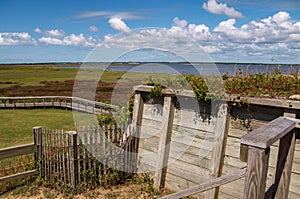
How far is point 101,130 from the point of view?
5.97 meters

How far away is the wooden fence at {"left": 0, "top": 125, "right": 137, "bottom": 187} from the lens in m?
5.75

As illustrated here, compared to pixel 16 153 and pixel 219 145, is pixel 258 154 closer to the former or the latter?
pixel 219 145

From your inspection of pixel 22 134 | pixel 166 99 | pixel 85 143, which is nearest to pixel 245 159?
pixel 166 99

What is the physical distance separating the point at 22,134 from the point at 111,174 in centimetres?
908

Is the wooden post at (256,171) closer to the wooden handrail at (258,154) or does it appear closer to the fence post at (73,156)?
the wooden handrail at (258,154)

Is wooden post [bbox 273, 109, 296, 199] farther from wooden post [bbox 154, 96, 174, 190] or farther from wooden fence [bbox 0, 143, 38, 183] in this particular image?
wooden fence [bbox 0, 143, 38, 183]

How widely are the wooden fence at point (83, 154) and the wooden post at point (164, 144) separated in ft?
2.68

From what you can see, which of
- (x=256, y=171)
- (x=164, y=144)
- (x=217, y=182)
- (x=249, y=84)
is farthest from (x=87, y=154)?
(x=256, y=171)

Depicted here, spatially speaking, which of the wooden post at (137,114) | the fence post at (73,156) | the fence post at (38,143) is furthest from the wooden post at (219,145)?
the fence post at (38,143)

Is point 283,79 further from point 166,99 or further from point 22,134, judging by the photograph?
point 22,134

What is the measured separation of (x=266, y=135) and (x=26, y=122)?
1738cm

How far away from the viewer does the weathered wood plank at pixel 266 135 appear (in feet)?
5.77

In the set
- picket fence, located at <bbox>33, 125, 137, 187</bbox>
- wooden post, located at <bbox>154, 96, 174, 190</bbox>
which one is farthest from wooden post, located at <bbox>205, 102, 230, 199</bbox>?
picket fence, located at <bbox>33, 125, 137, 187</bbox>

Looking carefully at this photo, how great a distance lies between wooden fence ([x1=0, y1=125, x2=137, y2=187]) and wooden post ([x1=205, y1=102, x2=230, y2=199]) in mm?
1967
